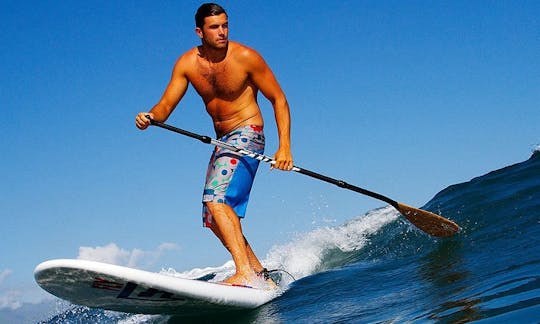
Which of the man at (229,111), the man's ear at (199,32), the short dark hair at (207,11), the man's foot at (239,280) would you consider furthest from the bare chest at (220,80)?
the man's foot at (239,280)

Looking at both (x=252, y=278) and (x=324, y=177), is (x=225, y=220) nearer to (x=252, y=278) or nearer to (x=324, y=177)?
(x=252, y=278)

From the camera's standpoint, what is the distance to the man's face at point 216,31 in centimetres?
511

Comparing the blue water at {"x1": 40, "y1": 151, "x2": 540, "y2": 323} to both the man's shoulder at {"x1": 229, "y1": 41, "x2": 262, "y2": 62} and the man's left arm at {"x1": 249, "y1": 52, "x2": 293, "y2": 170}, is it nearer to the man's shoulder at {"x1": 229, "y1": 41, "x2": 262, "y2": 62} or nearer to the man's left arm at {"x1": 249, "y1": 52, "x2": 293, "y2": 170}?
Result: the man's left arm at {"x1": 249, "y1": 52, "x2": 293, "y2": 170}

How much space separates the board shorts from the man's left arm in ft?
0.62

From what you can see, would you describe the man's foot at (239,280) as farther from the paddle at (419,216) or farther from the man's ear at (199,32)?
the man's ear at (199,32)

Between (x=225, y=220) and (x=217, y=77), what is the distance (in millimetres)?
1085

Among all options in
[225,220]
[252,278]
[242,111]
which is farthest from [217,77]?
[252,278]

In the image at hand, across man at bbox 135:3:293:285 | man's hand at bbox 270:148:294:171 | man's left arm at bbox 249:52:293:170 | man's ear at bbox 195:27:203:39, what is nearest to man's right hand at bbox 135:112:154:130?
man at bbox 135:3:293:285

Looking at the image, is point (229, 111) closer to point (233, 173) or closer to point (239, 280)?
point (233, 173)

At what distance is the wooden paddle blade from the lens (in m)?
6.04

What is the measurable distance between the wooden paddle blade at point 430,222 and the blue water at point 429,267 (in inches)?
3.6

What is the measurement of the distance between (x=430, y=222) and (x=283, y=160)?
5.40ft

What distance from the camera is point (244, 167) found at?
17.5ft

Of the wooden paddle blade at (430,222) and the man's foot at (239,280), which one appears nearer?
the man's foot at (239,280)
